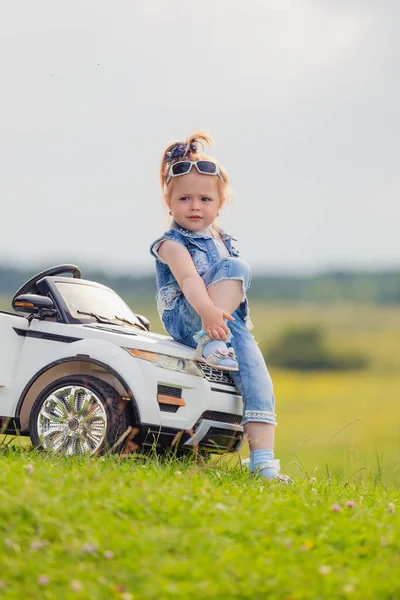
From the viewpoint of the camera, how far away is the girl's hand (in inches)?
303

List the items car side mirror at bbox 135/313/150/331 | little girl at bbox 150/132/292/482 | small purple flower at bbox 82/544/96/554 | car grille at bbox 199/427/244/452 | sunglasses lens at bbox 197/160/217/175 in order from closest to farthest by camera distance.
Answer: small purple flower at bbox 82/544/96/554
little girl at bbox 150/132/292/482
car grille at bbox 199/427/244/452
sunglasses lens at bbox 197/160/217/175
car side mirror at bbox 135/313/150/331

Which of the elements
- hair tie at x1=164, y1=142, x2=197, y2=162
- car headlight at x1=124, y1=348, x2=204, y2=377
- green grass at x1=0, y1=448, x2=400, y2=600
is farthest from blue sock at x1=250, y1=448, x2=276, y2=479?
hair tie at x1=164, y1=142, x2=197, y2=162

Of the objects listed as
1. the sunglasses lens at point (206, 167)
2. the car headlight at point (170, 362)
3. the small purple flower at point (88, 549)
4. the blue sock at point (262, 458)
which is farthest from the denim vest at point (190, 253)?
the small purple flower at point (88, 549)

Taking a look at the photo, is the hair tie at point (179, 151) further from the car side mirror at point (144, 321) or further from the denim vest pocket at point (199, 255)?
the car side mirror at point (144, 321)

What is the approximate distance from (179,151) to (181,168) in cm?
25

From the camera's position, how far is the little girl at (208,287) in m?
7.87

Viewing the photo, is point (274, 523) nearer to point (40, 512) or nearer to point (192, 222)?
point (40, 512)

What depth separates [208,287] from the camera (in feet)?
26.2

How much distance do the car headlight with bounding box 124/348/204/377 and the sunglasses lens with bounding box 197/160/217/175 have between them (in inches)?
67.0

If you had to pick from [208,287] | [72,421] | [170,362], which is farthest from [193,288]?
[72,421]

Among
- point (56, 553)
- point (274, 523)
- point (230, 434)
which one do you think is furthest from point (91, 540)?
point (230, 434)

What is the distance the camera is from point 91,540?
17.1 feet

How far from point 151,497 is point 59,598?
1.30m

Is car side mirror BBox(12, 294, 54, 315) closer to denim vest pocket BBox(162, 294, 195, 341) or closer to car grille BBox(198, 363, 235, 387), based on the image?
denim vest pocket BBox(162, 294, 195, 341)
